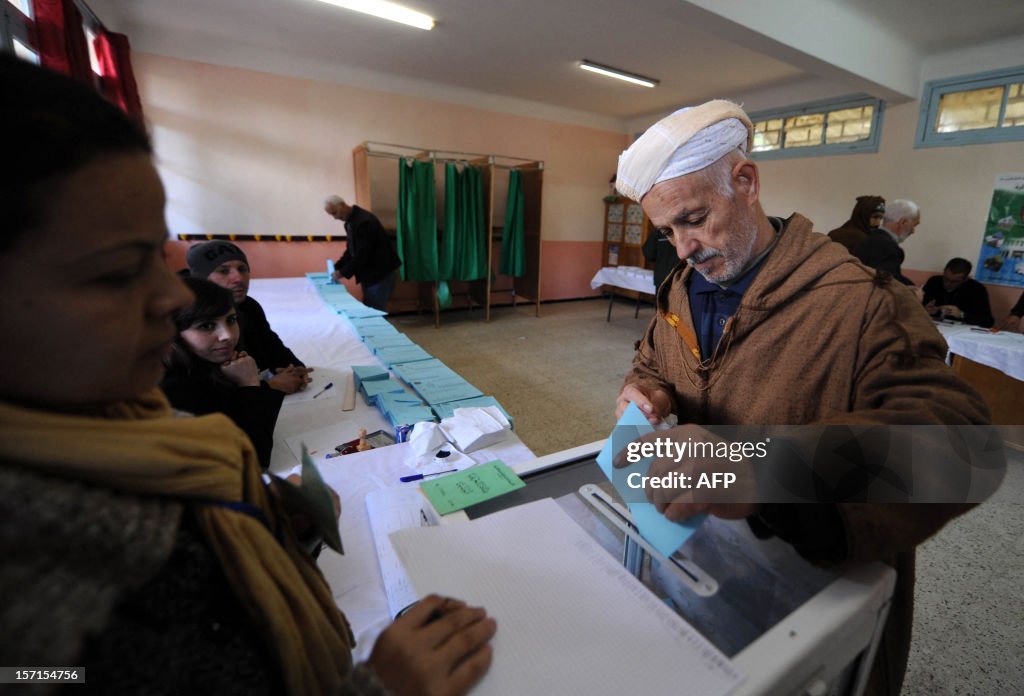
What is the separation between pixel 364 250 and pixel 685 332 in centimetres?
391

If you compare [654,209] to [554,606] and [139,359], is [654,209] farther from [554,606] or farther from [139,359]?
[139,359]

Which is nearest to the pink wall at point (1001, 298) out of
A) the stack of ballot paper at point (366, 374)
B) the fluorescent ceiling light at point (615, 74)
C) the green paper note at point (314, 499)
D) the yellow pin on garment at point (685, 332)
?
the fluorescent ceiling light at point (615, 74)

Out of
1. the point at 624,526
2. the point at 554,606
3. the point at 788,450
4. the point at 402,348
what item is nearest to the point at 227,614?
the point at 554,606

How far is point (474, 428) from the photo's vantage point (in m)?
1.31

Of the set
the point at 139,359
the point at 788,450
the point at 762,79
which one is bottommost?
the point at 788,450

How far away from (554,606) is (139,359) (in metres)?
0.49

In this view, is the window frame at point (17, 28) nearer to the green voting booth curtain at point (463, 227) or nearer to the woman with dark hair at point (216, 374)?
the woman with dark hair at point (216, 374)

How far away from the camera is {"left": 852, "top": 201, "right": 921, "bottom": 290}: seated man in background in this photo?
2.84 m

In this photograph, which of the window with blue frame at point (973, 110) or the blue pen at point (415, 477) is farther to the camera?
the window with blue frame at point (973, 110)

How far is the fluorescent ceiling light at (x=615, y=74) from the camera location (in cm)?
464

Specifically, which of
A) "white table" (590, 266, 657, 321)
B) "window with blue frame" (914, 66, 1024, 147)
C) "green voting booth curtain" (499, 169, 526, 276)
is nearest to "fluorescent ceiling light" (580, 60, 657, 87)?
"green voting booth curtain" (499, 169, 526, 276)

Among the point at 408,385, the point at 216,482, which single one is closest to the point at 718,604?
the point at 216,482

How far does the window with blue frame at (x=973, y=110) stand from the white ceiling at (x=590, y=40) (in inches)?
8.7

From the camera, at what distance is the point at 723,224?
94 cm
